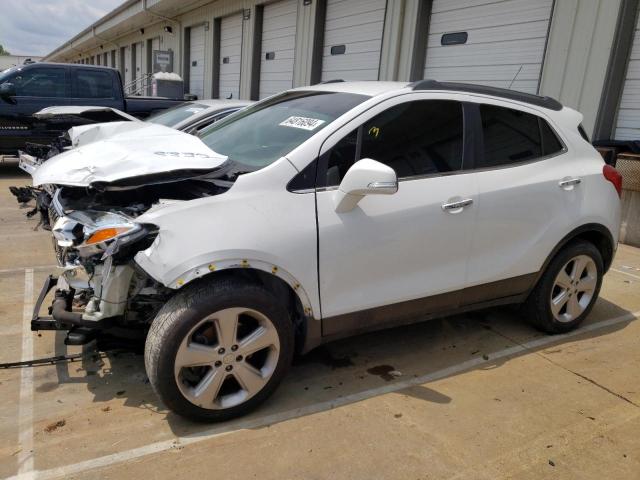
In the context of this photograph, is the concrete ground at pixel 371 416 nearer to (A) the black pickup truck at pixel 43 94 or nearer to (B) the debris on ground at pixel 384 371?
(B) the debris on ground at pixel 384 371

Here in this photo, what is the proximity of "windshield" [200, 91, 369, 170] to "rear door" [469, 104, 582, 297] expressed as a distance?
997 mm

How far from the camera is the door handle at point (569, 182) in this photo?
362 cm

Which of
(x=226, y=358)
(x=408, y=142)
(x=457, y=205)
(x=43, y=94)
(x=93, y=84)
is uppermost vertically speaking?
(x=93, y=84)

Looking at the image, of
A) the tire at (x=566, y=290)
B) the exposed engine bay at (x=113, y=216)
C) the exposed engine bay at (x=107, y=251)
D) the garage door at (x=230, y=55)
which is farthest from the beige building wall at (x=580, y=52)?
the garage door at (x=230, y=55)

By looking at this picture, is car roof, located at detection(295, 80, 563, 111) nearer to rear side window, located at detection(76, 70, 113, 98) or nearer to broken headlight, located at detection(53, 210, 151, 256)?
broken headlight, located at detection(53, 210, 151, 256)

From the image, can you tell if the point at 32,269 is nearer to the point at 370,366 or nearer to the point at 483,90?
the point at 370,366

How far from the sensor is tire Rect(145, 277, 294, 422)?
8.12 ft

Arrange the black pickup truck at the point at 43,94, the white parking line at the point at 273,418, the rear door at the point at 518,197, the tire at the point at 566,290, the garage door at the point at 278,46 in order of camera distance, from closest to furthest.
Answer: the white parking line at the point at 273,418 < the rear door at the point at 518,197 < the tire at the point at 566,290 < the black pickup truck at the point at 43,94 < the garage door at the point at 278,46

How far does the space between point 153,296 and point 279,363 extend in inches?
30.0

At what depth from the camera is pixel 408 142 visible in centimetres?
313

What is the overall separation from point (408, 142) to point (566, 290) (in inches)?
71.8

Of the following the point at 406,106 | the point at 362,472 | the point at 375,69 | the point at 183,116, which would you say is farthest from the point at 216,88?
the point at 362,472

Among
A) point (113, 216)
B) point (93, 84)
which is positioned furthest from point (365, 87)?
point (93, 84)

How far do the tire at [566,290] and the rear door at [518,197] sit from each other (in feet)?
0.59
